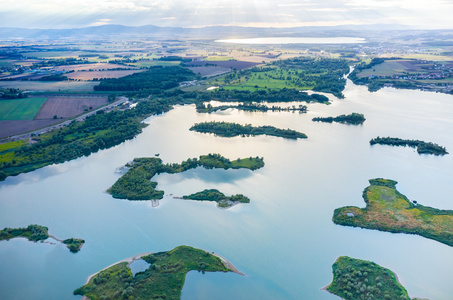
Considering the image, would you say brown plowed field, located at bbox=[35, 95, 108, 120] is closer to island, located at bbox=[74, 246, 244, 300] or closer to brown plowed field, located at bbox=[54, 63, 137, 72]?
brown plowed field, located at bbox=[54, 63, 137, 72]

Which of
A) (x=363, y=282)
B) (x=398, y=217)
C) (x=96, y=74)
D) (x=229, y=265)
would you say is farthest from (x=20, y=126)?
(x=398, y=217)

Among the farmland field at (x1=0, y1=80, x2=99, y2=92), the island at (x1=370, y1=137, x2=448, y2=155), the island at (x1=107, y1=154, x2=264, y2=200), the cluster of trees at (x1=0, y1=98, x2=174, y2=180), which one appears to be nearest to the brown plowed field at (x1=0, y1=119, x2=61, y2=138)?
the cluster of trees at (x1=0, y1=98, x2=174, y2=180)

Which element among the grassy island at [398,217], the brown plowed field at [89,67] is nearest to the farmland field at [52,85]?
the brown plowed field at [89,67]

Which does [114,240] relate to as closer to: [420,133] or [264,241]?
[264,241]

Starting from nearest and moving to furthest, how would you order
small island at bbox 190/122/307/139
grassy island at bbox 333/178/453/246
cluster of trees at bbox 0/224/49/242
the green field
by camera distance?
grassy island at bbox 333/178/453/246 → cluster of trees at bbox 0/224/49/242 → small island at bbox 190/122/307/139 → the green field

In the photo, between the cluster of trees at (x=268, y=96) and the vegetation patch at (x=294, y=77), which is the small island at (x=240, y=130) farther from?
the vegetation patch at (x=294, y=77)

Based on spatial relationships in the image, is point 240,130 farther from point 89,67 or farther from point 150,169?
point 89,67
